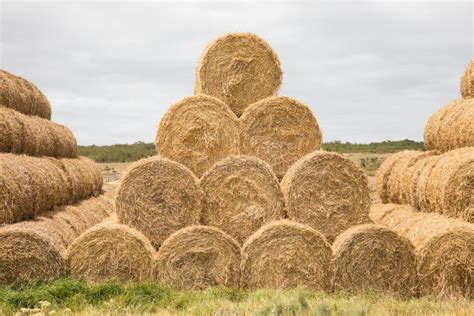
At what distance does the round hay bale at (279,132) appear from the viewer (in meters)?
10.5

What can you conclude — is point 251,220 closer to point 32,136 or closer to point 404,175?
point 404,175

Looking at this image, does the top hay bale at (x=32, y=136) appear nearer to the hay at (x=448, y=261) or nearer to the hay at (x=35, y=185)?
the hay at (x=35, y=185)

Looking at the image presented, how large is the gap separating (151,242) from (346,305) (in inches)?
135

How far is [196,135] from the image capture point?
10375mm

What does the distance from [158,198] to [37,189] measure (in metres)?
2.67

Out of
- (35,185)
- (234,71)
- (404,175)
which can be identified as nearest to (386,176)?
(404,175)

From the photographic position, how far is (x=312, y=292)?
8.99m

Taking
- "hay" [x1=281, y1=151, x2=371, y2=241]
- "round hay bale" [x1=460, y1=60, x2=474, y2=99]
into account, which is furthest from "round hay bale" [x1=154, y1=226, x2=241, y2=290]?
"round hay bale" [x1=460, y1=60, x2=474, y2=99]

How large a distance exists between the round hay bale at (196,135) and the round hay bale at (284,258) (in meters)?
1.69

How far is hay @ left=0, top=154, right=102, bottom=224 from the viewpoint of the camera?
9961 mm

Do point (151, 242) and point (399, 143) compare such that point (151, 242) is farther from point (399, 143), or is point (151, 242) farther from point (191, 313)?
point (399, 143)

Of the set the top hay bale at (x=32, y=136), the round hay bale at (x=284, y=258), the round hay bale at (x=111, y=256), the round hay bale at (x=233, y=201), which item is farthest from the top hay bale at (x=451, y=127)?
the top hay bale at (x=32, y=136)

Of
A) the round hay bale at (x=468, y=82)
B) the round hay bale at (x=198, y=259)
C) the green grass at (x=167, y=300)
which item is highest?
the round hay bale at (x=468, y=82)

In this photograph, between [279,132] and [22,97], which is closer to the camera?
[279,132]
